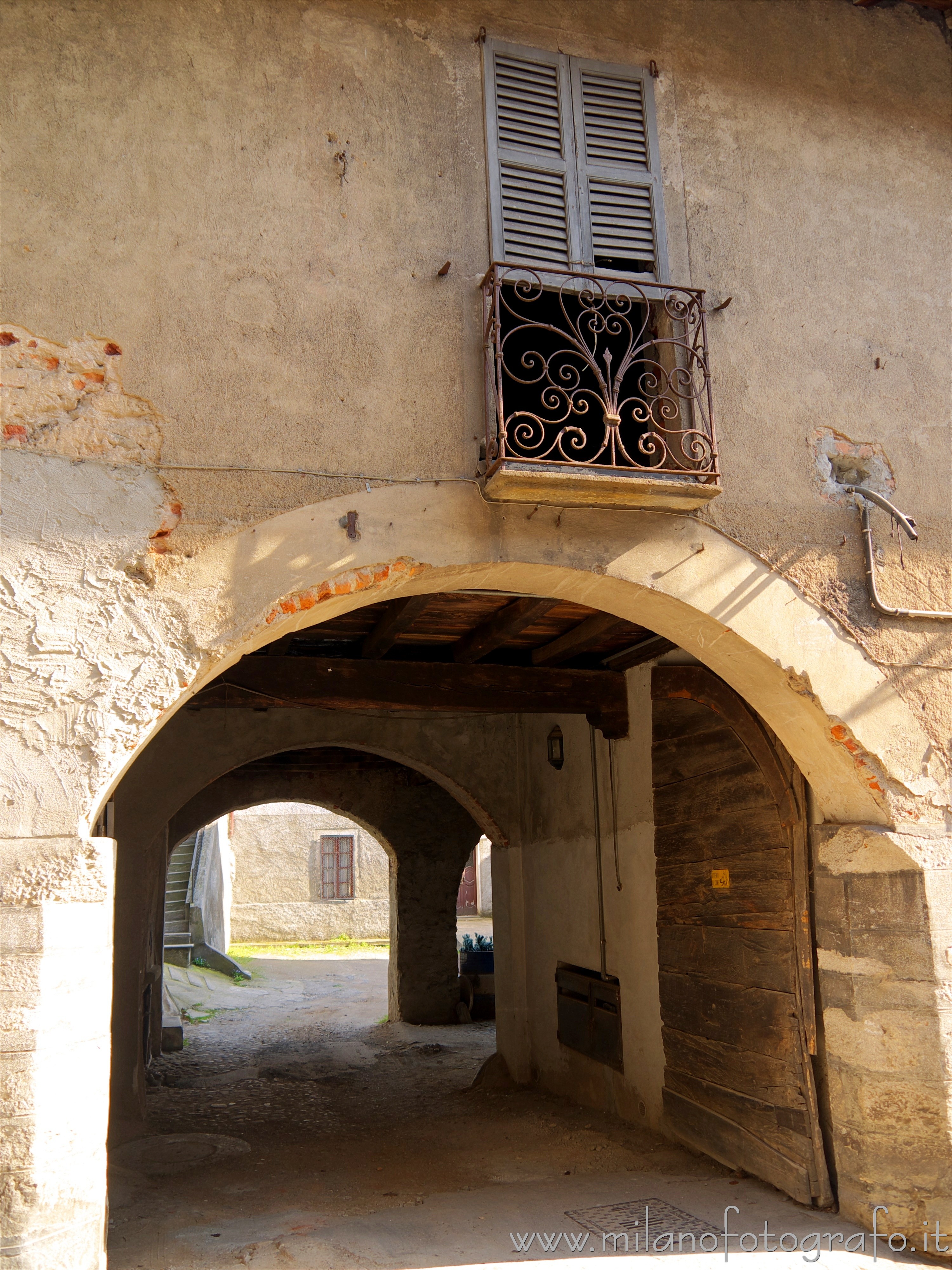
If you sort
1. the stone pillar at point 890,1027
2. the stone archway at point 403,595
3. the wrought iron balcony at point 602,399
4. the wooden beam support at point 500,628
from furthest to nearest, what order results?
the wooden beam support at point 500,628 → the stone pillar at point 890,1027 → the wrought iron balcony at point 602,399 → the stone archway at point 403,595

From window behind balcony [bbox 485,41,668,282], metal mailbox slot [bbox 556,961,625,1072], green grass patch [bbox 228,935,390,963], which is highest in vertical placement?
window behind balcony [bbox 485,41,668,282]

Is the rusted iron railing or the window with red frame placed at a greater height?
the rusted iron railing

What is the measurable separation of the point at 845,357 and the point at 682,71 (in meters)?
1.68

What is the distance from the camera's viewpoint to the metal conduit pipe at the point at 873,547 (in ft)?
15.3

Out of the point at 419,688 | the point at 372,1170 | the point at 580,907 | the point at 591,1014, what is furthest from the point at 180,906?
the point at 419,688

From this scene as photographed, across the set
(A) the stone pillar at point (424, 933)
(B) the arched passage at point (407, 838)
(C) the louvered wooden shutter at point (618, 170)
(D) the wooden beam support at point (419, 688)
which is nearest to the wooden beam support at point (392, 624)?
(D) the wooden beam support at point (419, 688)

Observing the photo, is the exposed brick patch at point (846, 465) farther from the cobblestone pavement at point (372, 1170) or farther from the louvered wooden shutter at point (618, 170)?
the cobblestone pavement at point (372, 1170)

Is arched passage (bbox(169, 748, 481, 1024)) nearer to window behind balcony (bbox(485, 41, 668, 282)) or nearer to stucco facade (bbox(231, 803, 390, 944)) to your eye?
window behind balcony (bbox(485, 41, 668, 282))

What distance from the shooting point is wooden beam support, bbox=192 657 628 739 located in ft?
19.7

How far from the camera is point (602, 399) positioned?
427cm

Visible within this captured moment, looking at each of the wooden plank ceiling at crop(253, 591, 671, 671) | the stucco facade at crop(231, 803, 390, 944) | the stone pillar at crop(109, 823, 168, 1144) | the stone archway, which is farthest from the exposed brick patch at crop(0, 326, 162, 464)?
the stucco facade at crop(231, 803, 390, 944)

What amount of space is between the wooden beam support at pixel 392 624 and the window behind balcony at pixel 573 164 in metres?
1.77

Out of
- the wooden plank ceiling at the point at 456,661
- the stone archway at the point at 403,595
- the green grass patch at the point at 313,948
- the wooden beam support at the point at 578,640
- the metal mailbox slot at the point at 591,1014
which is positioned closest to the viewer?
the stone archway at the point at 403,595

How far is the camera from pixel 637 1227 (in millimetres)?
4660
